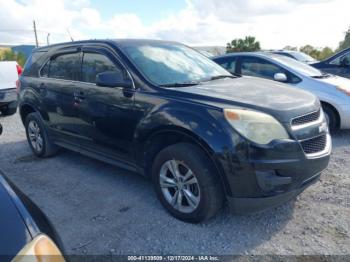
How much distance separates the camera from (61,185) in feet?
13.9

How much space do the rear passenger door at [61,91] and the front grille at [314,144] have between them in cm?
282

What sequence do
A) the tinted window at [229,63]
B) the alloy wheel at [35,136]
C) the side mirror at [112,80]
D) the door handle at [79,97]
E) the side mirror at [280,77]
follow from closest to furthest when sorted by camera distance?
the side mirror at [112,80], the door handle at [79,97], the alloy wheel at [35,136], the side mirror at [280,77], the tinted window at [229,63]

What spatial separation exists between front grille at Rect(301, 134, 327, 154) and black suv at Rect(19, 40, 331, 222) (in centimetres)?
1

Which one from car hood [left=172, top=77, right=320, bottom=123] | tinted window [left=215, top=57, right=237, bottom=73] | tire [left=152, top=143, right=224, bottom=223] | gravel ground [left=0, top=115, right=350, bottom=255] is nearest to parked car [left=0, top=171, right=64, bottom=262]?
gravel ground [left=0, top=115, right=350, bottom=255]

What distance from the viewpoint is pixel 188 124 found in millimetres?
2926

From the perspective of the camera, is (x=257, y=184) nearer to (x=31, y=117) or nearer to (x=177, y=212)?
(x=177, y=212)

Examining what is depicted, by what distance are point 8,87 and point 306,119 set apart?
7715mm

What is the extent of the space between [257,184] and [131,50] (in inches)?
83.7

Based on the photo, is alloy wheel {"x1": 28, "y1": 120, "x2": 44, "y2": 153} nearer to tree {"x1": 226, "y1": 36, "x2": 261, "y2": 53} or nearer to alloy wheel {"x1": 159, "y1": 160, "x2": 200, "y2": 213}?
alloy wheel {"x1": 159, "y1": 160, "x2": 200, "y2": 213}

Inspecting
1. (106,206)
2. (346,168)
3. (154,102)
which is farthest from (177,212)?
(346,168)

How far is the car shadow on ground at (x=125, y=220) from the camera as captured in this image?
9.37ft

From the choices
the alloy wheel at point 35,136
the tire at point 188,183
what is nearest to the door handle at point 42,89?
the alloy wheel at point 35,136

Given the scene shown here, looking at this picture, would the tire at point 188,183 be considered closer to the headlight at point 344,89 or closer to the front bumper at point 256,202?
the front bumper at point 256,202

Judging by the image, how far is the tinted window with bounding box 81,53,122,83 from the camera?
384 centimetres
